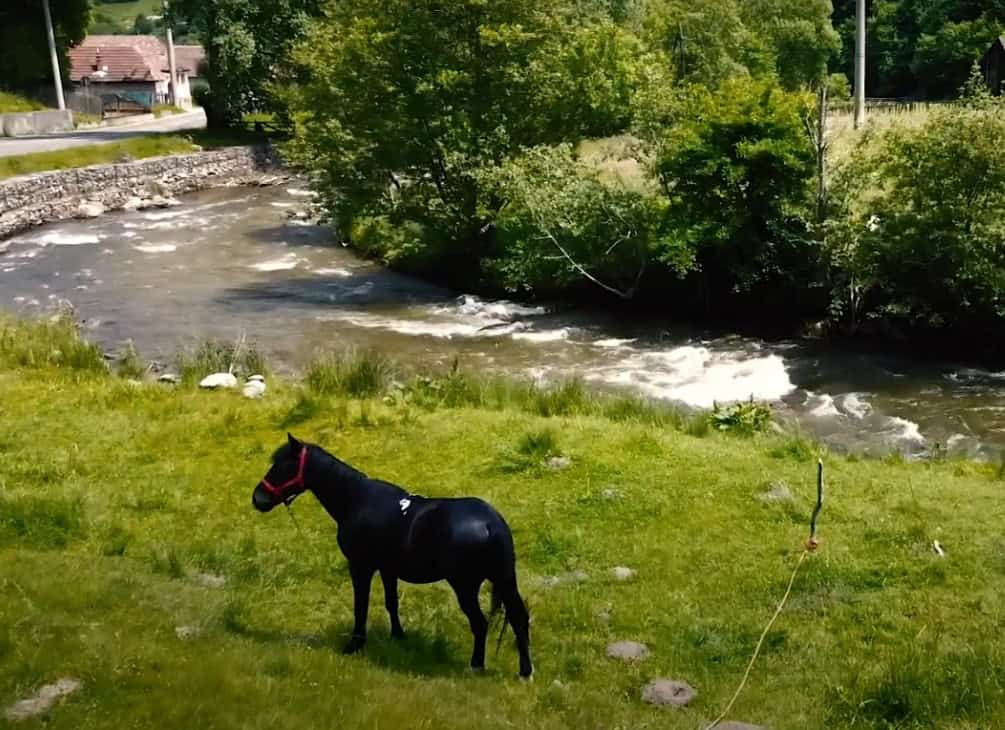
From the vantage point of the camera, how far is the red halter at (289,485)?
853 cm

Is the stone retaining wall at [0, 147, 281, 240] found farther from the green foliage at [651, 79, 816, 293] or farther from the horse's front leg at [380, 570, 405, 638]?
the horse's front leg at [380, 570, 405, 638]

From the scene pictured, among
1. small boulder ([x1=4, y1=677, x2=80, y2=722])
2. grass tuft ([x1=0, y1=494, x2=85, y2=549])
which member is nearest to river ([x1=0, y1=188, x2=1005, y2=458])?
grass tuft ([x1=0, y1=494, x2=85, y2=549])

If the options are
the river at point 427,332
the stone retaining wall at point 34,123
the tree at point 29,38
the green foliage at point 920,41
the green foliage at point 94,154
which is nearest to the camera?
the river at point 427,332

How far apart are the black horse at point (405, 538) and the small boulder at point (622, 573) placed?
2144 mm

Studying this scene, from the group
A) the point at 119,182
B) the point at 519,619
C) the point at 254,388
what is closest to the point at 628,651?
the point at 519,619

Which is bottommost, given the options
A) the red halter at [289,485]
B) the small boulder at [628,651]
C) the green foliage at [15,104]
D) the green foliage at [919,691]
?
the small boulder at [628,651]

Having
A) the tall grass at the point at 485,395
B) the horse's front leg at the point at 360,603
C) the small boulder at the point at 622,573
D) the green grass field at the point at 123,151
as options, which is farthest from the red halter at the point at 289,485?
the green grass field at the point at 123,151

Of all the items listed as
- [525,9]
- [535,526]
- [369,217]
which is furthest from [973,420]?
[369,217]

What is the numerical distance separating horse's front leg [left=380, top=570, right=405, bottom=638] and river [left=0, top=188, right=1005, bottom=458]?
35.8ft

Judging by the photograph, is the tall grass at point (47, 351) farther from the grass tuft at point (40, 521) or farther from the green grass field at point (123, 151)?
the green grass field at point (123, 151)

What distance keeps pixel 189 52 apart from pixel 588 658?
114880 millimetres

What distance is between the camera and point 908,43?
70.6 m

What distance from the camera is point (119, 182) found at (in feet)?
149

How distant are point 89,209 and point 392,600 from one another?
38.2m
